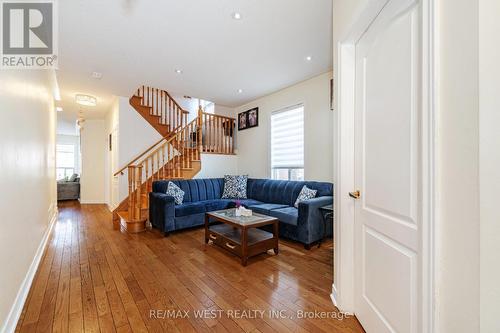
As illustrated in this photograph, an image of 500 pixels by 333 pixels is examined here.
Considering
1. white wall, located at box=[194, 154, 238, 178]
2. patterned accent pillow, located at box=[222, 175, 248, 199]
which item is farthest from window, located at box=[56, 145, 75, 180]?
patterned accent pillow, located at box=[222, 175, 248, 199]

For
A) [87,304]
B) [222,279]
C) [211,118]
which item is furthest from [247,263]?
[211,118]

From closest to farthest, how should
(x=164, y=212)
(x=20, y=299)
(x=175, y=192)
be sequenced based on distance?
(x=20, y=299)
(x=164, y=212)
(x=175, y=192)

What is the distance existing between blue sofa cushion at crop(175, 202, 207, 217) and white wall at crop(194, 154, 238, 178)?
1352 millimetres

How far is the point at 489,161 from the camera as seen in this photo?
718 millimetres

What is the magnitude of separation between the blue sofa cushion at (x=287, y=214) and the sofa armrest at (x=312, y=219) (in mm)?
120

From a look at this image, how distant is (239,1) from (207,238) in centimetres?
290

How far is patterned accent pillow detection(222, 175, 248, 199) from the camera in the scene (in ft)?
15.6

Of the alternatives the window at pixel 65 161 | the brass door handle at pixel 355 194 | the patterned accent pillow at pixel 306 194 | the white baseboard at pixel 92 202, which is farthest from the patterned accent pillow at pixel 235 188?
the window at pixel 65 161

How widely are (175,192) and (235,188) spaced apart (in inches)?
52.3

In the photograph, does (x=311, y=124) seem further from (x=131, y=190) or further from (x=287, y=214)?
(x=131, y=190)

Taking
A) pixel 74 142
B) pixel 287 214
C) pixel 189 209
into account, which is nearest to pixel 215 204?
pixel 189 209

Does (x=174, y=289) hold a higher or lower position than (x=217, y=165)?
lower

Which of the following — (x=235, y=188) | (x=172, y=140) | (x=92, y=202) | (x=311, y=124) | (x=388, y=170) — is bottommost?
(x=92, y=202)

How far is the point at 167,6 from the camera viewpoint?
2.20 metres
